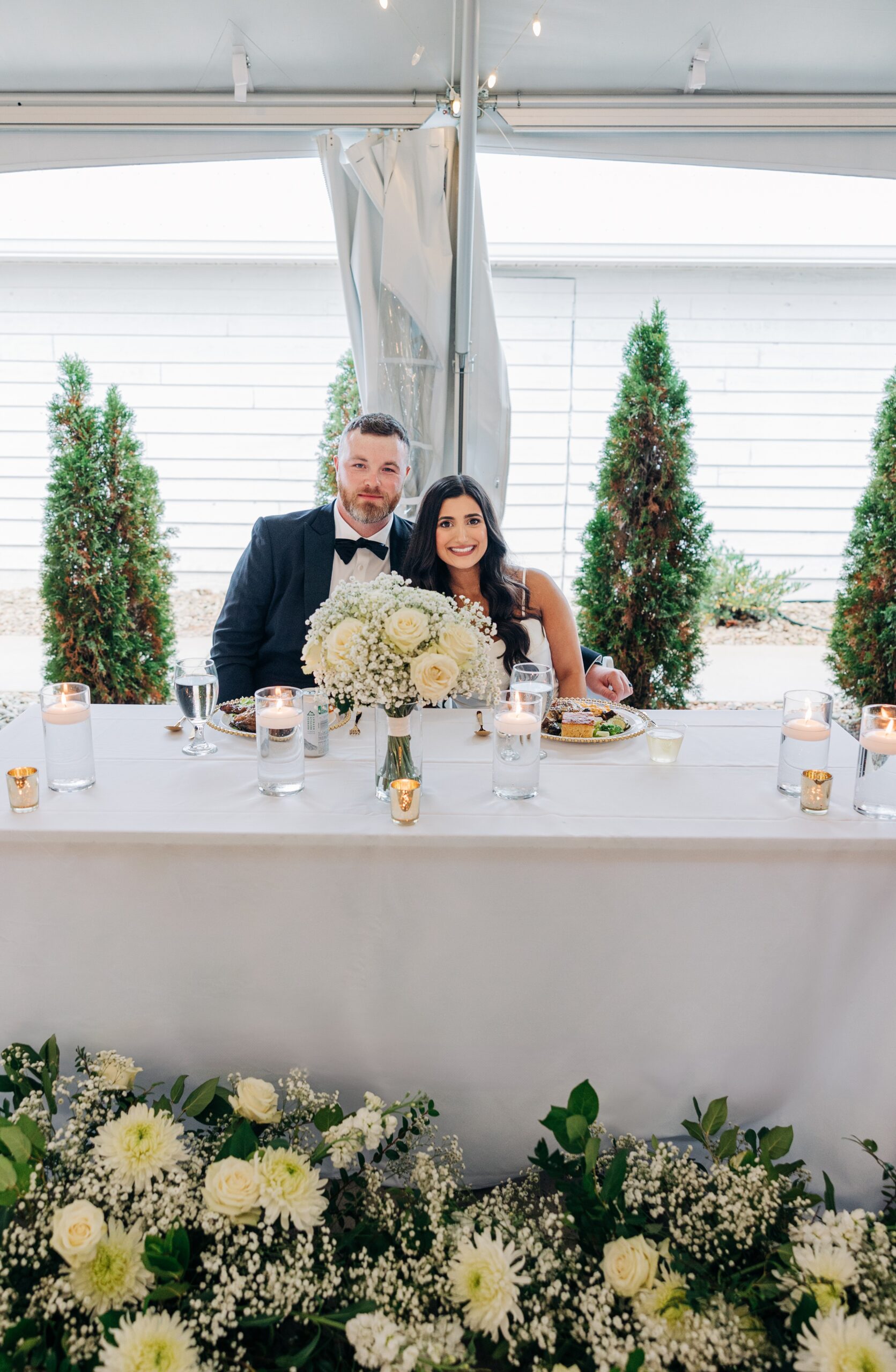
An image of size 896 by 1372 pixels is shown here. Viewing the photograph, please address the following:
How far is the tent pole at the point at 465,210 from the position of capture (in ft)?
9.05

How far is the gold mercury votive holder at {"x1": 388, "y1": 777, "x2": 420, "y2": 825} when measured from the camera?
1548mm

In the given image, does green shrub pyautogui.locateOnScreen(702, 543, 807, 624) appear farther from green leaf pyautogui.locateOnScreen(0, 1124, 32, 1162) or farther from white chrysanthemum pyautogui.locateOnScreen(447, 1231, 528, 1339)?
green leaf pyautogui.locateOnScreen(0, 1124, 32, 1162)

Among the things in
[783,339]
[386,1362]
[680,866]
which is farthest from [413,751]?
[783,339]

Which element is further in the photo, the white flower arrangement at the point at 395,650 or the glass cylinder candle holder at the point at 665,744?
the glass cylinder candle holder at the point at 665,744

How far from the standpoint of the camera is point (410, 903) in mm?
1562

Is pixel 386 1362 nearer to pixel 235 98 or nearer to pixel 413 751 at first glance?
pixel 413 751

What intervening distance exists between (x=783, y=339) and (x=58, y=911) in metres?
5.07

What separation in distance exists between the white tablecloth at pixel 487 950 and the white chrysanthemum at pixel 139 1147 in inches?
8.2

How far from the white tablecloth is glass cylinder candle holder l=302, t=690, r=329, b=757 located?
21 centimetres

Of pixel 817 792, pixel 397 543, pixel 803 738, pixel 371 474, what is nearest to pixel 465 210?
pixel 371 474

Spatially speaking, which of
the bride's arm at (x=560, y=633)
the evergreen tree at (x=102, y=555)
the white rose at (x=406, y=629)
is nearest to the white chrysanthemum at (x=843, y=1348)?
the white rose at (x=406, y=629)

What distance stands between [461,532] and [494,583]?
0.19m

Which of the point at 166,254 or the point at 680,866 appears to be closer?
the point at 680,866

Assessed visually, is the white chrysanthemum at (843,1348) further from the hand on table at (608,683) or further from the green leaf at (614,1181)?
the hand on table at (608,683)
